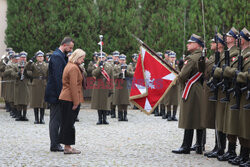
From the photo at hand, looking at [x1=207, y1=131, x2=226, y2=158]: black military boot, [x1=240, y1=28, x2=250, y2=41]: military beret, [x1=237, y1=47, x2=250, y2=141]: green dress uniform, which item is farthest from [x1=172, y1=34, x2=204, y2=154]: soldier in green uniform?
[x1=237, y1=47, x2=250, y2=141]: green dress uniform

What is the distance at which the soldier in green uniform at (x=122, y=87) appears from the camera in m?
17.7

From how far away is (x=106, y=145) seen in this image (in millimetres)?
11281

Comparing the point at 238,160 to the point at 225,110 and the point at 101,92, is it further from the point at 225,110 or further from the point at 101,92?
the point at 101,92

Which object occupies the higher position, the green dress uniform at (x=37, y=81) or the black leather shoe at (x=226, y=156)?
the green dress uniform at (x=37, y=81)

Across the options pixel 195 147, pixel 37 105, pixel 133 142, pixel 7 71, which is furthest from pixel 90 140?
pixel 7 71

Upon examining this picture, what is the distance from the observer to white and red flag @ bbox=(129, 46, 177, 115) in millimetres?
11156

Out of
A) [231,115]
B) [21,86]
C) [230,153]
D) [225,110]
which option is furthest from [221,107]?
[21,86]

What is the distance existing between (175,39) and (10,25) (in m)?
7.78

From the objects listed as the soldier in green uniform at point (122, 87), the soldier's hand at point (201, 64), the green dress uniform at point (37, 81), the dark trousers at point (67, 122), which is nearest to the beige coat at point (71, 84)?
the dark trousers at point (67, 122)

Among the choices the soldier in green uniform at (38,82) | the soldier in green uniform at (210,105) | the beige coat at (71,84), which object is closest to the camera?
the soldier in green uniform at (210,105)

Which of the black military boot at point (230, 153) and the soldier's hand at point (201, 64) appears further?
the soldier's hand at point (201, 64)

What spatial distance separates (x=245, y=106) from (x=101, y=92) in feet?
28.7

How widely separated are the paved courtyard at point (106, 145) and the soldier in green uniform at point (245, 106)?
0.56 meters

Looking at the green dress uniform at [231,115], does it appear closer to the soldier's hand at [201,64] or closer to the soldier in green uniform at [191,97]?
the soldier's hand at [201,64]
